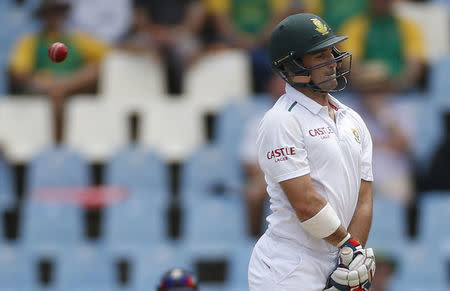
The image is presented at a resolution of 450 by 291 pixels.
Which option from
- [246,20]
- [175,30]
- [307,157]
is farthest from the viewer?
[246,20]

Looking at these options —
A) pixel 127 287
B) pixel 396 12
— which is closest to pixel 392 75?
pixel 396 12

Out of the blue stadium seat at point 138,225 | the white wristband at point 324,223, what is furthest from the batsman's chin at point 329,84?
the blue stadium seat at point 138,225

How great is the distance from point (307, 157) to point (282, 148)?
14 centimetres

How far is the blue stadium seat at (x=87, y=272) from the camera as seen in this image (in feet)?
25.8

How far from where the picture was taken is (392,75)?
8.74 m

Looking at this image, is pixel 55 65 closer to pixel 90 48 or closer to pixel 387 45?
pixel 90 48

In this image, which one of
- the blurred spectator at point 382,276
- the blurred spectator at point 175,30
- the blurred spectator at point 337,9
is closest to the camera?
the blurred spectator at point 382,276

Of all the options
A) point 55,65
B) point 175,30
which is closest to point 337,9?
point 175,30

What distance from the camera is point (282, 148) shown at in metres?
3.96

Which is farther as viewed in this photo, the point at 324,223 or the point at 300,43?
the point at 300,43

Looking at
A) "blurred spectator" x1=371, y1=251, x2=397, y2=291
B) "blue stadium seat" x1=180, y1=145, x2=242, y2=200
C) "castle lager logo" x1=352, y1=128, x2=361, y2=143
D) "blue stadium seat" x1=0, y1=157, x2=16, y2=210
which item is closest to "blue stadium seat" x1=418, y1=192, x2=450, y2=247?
"blurred spectator" x1=371, y1=251, x2=397, y2=291

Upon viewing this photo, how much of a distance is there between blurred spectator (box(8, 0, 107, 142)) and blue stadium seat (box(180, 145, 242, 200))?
58.9 inches

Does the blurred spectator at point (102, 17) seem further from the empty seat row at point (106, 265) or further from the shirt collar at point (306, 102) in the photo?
the shirt collar at point (306, 102)

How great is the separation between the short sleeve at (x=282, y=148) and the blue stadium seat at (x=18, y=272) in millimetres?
4486
